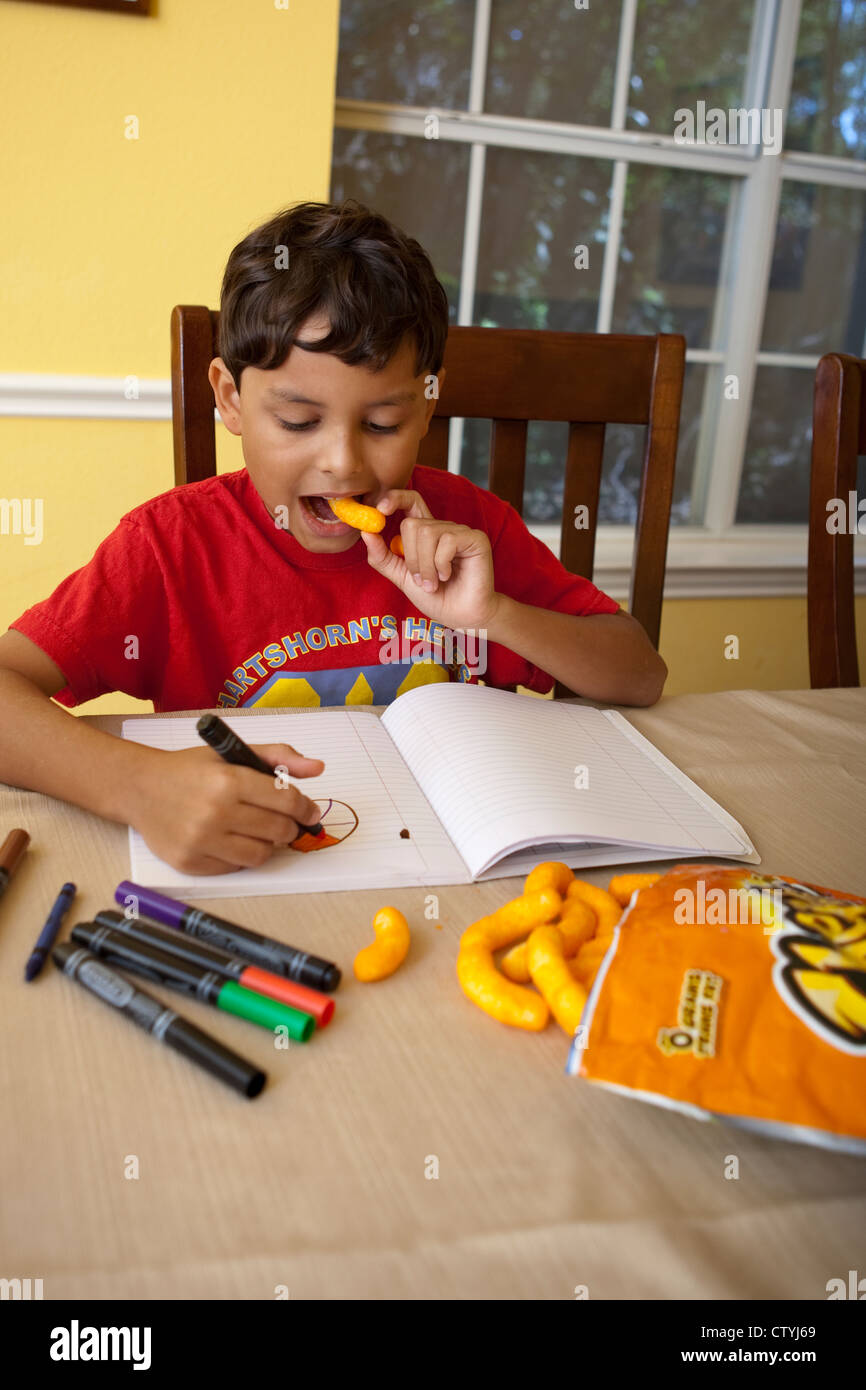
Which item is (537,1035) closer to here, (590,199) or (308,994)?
(308,994)

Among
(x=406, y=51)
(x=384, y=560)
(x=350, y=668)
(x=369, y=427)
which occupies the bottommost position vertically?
(x=350, y=668)

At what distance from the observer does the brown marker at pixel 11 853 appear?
53 centimetres

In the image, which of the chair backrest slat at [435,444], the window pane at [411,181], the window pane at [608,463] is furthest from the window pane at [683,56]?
the chair backrest slat at [435,444]

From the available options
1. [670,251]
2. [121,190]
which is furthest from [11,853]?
[670,251]

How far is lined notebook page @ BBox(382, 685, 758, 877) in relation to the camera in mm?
587

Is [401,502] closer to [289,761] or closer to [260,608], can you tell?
[260,608]

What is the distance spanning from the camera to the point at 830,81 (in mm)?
2111

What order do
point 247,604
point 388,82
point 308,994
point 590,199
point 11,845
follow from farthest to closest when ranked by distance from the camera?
point 590,199 < point 388,82 < point 247,604 < point 11,845 < point 308,994

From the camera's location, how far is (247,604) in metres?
0.99

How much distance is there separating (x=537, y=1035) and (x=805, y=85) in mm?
2268

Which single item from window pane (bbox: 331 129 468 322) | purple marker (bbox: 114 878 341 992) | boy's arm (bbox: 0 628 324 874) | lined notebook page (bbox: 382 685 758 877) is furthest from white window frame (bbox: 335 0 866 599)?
purple marker (bbox: 114 878 341 992)

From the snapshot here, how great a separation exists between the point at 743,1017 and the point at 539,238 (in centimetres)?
195

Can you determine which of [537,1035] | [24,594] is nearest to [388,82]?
[24,594]

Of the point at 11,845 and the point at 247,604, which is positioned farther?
the point at 247,604
